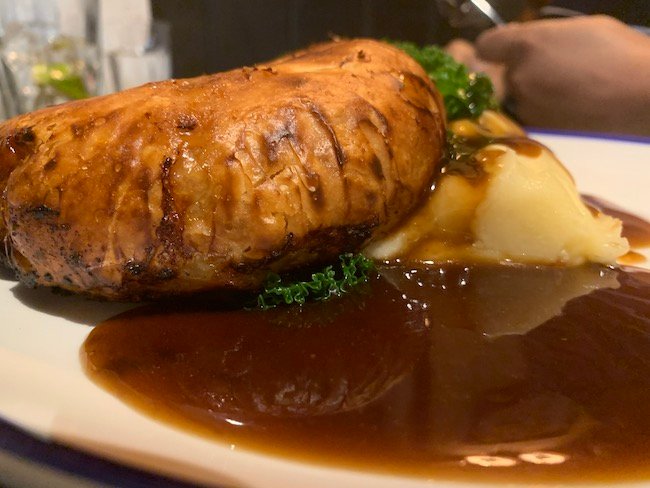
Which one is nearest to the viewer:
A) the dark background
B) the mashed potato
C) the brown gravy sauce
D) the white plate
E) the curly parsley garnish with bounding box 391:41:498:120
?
the white plate

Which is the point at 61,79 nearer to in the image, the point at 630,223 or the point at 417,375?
the point at 630,223

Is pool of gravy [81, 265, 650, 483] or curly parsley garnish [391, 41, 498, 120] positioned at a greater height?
curly parsley garnish [391, 41, 498, 120]

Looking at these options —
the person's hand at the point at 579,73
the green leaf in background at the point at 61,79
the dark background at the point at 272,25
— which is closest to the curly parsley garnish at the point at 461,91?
the person's hand at the point at 579,73

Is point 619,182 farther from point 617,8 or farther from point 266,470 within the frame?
point 617,8

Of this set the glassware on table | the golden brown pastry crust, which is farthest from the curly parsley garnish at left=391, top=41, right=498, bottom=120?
the glassware on table

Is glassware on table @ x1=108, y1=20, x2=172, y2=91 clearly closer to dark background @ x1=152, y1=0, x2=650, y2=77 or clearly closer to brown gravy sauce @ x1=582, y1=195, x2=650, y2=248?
dark background @ x1=152, y1=0, x2=650, y2=77

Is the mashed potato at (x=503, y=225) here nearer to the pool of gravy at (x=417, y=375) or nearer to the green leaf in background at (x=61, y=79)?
the pool of gravy at (x=417, y=375)

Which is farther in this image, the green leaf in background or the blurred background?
the blurred background
